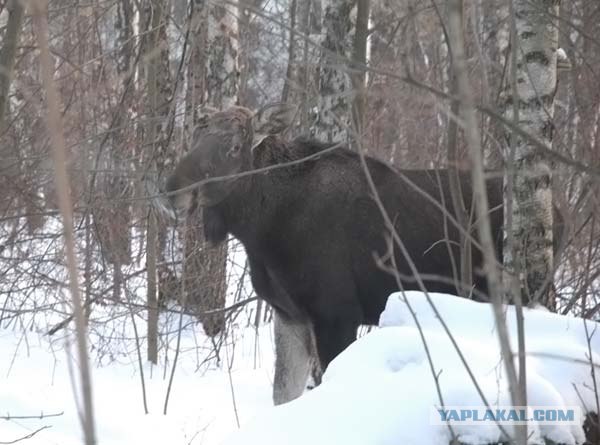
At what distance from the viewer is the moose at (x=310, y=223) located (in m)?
6.18

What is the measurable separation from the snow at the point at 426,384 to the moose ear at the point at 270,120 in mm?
3007

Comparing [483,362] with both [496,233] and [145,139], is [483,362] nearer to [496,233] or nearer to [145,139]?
[496,233]

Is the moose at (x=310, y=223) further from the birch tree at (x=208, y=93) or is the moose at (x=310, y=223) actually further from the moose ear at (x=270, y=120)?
the birch tree at (x=208, y=93)

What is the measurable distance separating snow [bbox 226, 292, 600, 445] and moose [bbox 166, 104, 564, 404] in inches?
93.7

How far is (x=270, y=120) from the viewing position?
655cm

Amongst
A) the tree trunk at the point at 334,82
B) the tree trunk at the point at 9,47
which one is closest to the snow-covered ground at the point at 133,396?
the tree trunk at the point at 334,82

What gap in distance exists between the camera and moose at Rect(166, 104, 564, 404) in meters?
6.18

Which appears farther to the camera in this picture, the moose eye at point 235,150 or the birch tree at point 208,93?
the birch tree at point 208,93

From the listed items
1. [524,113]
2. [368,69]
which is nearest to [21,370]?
[524,113]

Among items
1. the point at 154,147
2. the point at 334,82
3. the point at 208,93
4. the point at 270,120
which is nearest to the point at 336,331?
the point at 270,120

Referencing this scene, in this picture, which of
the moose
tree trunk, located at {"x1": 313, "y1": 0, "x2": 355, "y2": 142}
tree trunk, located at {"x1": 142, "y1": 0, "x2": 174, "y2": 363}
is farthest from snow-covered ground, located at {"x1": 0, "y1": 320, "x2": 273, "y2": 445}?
tree trunk, located at {"x1": 313, "y1": 0, "x2": 355, "y2": 142}

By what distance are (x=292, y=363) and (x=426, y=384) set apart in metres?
3.59

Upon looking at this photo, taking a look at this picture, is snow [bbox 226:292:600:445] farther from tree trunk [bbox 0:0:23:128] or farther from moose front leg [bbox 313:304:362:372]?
moose front leg [bbox 313:304:362:372]

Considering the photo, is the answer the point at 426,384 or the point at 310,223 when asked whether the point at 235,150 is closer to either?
the point at 310,223
